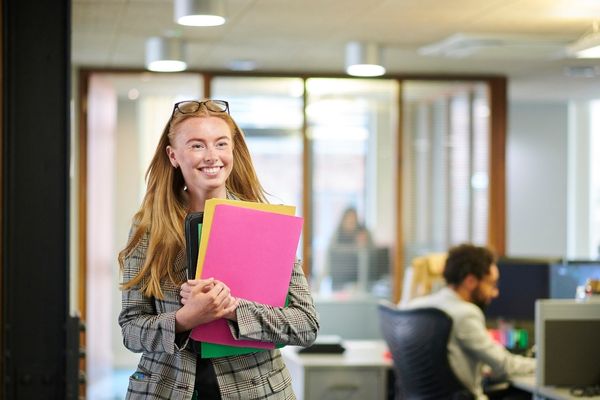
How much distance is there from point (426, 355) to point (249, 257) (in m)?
2.63

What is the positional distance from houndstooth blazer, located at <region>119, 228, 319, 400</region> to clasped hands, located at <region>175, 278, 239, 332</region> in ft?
0.07

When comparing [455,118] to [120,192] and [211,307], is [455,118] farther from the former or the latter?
[211,307]

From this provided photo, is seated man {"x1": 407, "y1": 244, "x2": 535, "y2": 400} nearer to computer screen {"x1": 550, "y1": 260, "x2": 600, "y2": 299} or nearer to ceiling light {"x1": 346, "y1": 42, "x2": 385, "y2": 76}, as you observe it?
computer screen {"x1": 550, "y1": 260, "x2": 600, "y2": 299}

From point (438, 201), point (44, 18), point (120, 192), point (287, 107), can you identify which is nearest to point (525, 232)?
point (438, 201)

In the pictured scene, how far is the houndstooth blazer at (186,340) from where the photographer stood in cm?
192

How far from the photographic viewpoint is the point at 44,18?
9.07 feet

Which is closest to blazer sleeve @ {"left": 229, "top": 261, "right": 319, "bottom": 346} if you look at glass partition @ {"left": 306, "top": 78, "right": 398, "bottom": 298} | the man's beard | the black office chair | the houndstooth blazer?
the houndstooth blazer

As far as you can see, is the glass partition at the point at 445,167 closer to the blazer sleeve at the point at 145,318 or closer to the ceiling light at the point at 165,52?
the ceiling light at the point at 165,52

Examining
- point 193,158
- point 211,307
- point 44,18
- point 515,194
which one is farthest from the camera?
point 515,194

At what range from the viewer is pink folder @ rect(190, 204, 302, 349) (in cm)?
194

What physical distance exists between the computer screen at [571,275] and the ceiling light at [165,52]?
2.75 metres

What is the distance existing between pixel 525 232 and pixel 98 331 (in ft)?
16.8

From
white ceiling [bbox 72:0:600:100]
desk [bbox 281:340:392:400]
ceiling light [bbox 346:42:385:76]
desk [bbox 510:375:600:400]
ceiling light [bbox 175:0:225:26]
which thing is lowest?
desk [bbox 281:340:392:400]

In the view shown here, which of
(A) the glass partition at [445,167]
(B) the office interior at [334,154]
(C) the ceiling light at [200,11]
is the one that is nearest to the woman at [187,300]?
(C) the ceiling light at [200,11]
